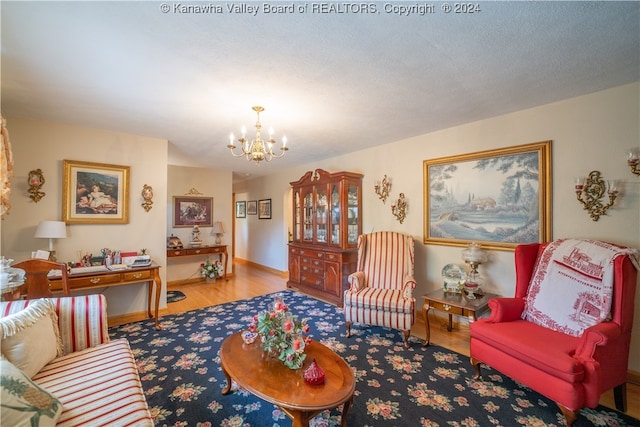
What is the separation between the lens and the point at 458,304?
2.48 meters

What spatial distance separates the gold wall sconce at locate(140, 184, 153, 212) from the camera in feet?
11.6

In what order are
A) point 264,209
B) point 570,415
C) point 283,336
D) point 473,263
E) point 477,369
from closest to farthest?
point 570,415 → point 283,336 → point 477,369 → point 473,263 → point 264,209

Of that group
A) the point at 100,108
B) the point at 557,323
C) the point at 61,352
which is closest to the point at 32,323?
the point at 61,352

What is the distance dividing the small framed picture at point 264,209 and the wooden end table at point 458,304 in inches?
178

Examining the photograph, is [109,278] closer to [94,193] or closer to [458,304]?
[94,193]

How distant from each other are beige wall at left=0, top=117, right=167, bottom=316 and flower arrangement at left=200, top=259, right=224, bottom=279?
167 centimetres

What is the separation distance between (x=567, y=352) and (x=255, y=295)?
12.8ft

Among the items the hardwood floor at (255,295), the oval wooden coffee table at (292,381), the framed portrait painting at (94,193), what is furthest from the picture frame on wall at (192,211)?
the oval wooden coffee table at (292,381)

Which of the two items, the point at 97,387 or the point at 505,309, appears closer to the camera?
the point at 97,387

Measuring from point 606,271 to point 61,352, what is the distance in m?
3.73

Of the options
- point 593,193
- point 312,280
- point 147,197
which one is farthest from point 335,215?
point 593,193

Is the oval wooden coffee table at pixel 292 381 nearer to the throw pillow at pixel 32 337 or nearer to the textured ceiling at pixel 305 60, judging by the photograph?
the throw pillow at pixel 32 337

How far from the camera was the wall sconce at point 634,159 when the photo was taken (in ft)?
6.80

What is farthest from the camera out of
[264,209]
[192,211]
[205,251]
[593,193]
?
[264,209]
